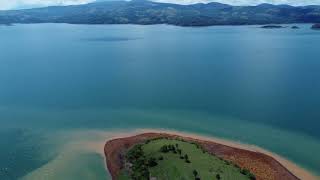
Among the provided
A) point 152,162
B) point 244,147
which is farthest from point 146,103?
point 152,162

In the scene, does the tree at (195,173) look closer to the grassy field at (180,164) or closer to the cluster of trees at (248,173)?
the grassy field at (180,164)

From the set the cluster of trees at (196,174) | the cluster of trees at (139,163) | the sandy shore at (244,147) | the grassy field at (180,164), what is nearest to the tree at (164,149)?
the grassy field at (180,164)

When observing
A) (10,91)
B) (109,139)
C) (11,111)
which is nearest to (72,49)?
(10,91)

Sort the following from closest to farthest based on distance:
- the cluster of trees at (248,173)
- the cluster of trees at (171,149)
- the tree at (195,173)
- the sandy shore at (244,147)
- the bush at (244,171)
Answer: the tree at (195,173) < the cluster of trees at (248,173) < the bush at (244,171) < the sandy shore at (244,147) < the cluster of trees at (171,149)

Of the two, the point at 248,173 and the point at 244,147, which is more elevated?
the point at 248,173

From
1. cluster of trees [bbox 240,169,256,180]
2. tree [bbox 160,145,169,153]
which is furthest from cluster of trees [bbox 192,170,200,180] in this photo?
tree [bbox 160,145,169,153]

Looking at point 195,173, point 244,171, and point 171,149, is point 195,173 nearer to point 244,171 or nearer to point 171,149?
point 244,171

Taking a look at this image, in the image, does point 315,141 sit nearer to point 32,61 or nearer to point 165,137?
point 165,137
